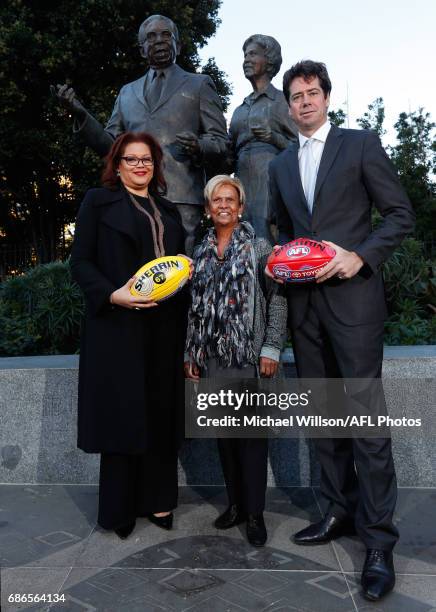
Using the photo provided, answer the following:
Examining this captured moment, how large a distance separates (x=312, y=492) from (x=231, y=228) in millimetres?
1902

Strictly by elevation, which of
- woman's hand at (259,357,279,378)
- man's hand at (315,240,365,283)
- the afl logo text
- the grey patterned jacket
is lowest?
woman's hand at (259,357,279,378)

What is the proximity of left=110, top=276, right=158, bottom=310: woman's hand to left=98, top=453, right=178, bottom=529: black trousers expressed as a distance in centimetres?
82

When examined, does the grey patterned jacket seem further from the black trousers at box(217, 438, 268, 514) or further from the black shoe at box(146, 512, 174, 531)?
the black shoe at box(146, 512, 174, 531)

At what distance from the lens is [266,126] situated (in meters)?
4.34

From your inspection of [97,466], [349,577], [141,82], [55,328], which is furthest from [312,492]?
[55,328]

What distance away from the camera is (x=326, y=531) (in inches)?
118

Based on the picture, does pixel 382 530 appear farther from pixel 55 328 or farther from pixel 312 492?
pixel 55 328

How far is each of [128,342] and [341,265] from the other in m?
1.16

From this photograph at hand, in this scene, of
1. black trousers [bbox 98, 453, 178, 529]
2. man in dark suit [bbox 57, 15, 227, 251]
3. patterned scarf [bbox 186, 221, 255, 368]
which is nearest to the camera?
patterned scarf [bbox 186, 221, 255, 368]

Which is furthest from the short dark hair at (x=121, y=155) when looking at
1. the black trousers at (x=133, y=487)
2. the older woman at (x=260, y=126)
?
the black trousers at (x=133, y=487)

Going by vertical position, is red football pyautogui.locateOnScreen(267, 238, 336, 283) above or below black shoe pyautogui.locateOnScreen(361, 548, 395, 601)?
above

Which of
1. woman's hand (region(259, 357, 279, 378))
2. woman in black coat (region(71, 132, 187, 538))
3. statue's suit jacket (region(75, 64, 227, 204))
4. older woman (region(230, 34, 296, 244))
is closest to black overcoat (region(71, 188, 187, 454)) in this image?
woman in black coat (region(71, 132, 187, 538))

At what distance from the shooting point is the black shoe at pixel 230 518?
Result: 3.23 metres

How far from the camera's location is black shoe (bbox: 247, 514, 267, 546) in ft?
9.86
